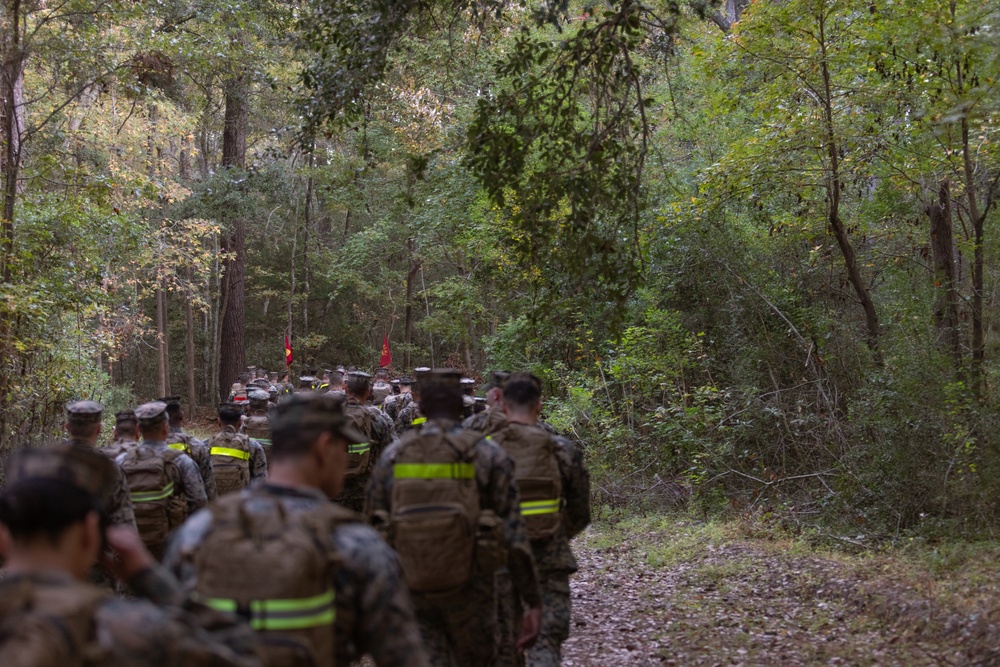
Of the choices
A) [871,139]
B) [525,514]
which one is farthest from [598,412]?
[525,514]

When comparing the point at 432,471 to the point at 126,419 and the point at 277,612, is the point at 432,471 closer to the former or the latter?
the point at 277,612

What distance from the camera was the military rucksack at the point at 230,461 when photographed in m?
9.94

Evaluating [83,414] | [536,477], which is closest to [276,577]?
[536,477]

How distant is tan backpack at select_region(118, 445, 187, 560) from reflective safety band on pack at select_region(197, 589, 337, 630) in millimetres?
4970

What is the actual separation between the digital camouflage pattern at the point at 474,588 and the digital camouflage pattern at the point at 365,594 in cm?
167

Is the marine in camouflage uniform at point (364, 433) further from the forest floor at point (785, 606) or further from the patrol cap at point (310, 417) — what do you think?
the patrol cap at point (310, 417)

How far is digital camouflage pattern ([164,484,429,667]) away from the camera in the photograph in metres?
2.99

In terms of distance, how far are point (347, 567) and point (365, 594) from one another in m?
0.11

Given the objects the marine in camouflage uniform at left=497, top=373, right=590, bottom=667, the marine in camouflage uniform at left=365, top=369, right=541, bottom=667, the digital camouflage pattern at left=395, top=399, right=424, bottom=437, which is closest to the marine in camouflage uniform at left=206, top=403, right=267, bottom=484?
the digital camouflage pattern at left=395, top=399, right=424, bottom=437

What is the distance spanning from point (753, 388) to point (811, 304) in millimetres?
2706

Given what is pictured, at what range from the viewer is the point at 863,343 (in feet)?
45.2

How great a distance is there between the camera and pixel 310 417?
329cm

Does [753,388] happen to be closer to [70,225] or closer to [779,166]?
[779,166]

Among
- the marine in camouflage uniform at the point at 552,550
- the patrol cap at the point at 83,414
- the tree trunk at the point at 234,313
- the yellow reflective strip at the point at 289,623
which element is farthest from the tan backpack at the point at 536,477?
the tree trunk at the point at 234,313
